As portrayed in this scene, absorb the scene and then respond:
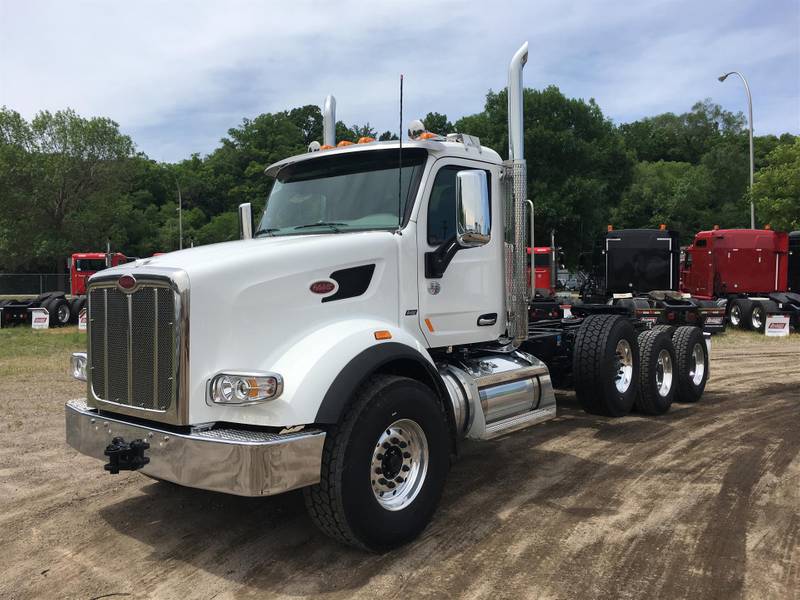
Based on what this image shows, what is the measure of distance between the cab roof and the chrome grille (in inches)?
78.9

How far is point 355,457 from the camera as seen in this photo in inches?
156

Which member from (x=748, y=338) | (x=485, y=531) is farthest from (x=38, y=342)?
(x=748, y=338)

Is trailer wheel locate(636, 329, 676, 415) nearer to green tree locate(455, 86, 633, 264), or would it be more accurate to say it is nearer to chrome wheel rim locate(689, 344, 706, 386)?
chrome wheel rim locate(689, 344, 706, 386)

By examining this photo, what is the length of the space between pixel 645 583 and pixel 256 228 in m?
3.95

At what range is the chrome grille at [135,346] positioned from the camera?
155 inches

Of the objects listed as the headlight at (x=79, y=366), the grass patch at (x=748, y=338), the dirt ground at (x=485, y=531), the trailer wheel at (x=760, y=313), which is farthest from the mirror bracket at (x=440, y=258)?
the trailer wheel at (x=760, y=313)

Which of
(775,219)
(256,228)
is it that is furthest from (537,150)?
(256,228)

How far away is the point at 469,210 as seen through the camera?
4887 mm

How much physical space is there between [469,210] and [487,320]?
1265mm

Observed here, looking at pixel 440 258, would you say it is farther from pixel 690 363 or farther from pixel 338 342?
pixel 690 363

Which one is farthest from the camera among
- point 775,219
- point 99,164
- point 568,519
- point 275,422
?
point 99,164

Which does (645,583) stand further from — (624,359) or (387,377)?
(624,359)

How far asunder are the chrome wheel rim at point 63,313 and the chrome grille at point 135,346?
19.9 m

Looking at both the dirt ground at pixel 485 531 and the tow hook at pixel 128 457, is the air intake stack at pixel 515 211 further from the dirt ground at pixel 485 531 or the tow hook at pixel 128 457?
the tow hook at pixel 128 457
